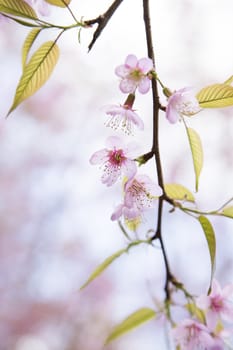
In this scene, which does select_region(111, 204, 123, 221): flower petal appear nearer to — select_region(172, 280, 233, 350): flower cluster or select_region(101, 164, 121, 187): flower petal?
select_region(101, 164, 121, 187): flower petal

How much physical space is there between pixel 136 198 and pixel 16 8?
0.25m

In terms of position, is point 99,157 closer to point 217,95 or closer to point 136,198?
point 136,198

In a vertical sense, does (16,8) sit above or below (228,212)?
above

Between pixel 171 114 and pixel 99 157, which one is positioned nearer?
pixel 171 114

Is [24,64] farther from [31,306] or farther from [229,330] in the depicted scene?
[31,306]

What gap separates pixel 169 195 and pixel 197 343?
19cm

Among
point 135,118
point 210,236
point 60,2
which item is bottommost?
point 210,236

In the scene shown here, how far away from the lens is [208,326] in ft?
2.27

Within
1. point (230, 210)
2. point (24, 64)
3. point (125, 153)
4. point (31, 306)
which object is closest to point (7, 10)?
point (24, 64)

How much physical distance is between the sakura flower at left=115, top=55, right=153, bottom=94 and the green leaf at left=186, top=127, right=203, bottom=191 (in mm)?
79

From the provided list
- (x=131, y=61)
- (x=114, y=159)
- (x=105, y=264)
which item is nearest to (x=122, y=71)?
(x=131, y=61)

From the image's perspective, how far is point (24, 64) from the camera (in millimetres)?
667

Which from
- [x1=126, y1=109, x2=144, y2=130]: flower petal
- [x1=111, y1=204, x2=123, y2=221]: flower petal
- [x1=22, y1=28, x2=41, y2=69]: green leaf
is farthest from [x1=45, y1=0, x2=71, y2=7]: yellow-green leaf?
[x1=111, y1=204, x2=123, y2=221]: flower petal

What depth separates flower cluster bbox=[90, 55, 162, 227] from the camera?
58 cm
